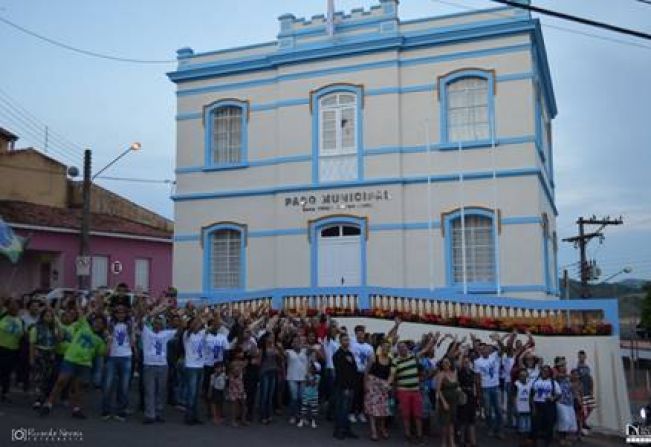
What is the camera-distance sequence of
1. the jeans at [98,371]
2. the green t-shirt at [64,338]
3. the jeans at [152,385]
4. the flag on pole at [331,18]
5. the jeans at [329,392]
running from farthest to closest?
1. the flag on pole at [331,18]
2. the jeans at [329,392]
3. the jeans at [98,371]
4. the green t-shirt at [64,338]
5. the jeans at [152,385]

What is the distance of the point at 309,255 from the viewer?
65.8 feet

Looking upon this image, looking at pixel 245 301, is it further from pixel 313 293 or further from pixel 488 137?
pixel 488 137

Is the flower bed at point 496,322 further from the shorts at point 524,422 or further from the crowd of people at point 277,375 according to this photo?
the shorts at point 524,422

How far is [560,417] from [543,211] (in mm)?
8179

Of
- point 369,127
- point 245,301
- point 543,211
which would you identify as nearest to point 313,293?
point 245,301

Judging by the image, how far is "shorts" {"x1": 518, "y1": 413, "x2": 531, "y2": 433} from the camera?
12.1 metres

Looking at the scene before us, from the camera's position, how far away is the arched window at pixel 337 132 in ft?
66.0

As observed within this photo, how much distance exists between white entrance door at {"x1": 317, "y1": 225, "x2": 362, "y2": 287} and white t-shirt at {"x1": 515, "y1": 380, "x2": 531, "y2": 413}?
25.2 ft

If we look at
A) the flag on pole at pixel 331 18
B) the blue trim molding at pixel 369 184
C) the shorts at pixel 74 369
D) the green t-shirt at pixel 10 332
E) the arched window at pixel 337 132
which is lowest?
the shorts at pixel 74 369

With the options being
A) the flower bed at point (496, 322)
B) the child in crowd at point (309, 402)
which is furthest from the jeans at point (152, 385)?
the flower bed at point (496, 322)

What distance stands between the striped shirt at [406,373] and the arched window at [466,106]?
8847 millimetres

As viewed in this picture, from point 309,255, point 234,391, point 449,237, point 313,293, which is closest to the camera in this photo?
point 234,391

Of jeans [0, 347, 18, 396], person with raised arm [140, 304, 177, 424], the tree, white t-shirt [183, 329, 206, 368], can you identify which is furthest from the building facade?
the tree

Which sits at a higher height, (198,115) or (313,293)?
(198,115)
